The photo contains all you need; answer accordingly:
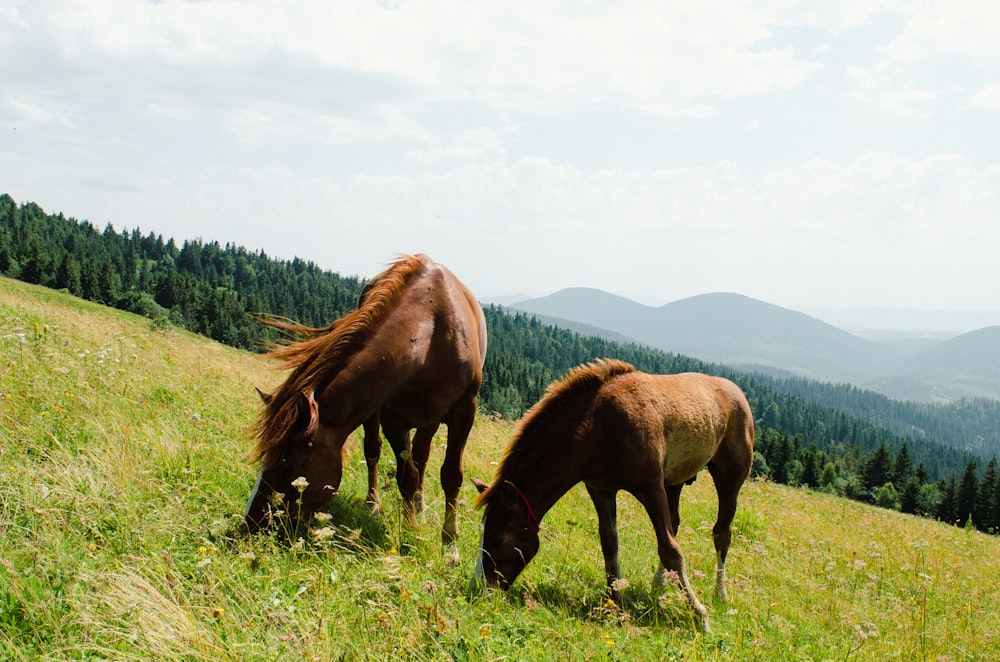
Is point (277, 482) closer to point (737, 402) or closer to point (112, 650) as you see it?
point (112, 650)

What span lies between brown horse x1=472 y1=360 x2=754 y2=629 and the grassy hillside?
341mm

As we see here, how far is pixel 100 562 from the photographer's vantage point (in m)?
3.71

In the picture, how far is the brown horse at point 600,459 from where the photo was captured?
5.27 meters

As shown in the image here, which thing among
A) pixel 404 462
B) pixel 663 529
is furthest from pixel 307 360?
pixel 663 529

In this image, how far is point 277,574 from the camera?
13.3ft

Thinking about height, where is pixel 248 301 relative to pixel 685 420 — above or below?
below

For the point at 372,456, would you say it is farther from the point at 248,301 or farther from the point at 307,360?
the point at 248,301

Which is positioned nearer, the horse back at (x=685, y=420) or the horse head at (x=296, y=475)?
the horse head at (x=296, y=475)

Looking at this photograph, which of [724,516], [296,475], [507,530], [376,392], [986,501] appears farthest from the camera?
[986,501]

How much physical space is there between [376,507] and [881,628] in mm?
5405

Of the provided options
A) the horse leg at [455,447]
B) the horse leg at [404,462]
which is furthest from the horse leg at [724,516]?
the horse leg at [404,462]

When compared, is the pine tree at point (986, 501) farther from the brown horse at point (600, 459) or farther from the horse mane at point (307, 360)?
the horse mane at point (307, 360)

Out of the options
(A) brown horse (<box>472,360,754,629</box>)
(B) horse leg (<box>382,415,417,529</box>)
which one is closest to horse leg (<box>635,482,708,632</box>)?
(A) brown horse (<box>472,360,754,629</box>)

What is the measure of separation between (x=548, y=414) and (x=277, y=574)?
272 centimetres
